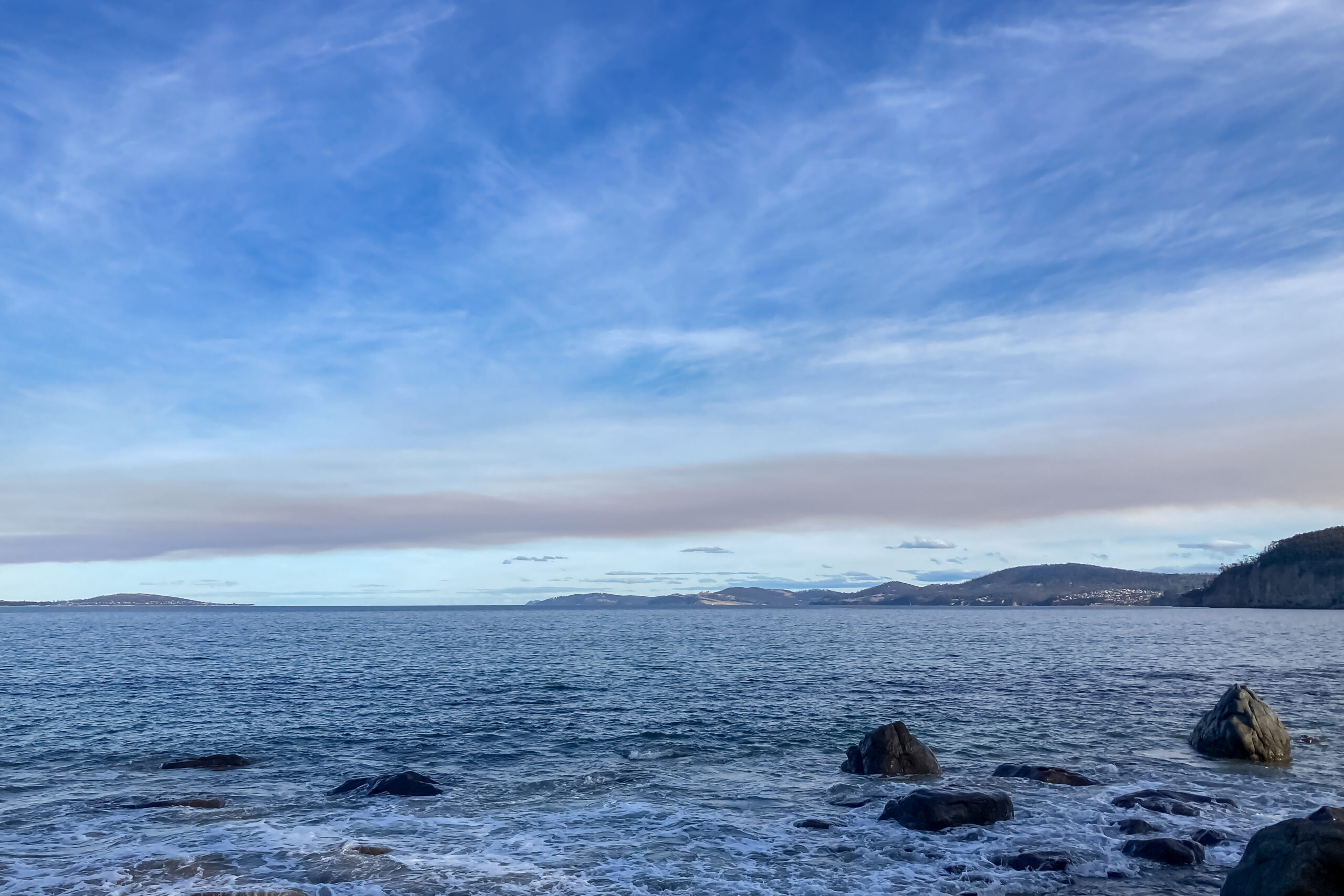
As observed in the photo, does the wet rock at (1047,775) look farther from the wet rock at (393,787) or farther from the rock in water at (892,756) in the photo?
the wet rock at (393,787)

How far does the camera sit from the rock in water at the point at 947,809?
85.0 feet

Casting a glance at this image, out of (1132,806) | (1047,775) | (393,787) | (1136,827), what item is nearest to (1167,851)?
(1136,827)

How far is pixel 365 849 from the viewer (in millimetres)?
23984

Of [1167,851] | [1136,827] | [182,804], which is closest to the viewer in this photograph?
[1167,851]

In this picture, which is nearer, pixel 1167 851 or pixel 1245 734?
pixel 1167 851

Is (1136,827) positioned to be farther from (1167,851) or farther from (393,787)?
(393,787)

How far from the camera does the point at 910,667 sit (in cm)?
8012

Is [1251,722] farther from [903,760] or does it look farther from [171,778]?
[171,778]

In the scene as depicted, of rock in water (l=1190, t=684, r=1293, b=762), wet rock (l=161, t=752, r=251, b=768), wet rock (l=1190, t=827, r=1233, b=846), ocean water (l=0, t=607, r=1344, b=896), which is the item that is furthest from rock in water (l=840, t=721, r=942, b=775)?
wet rock (l=161, t=752, r=251, b=768)

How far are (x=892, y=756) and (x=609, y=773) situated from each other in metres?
12.3

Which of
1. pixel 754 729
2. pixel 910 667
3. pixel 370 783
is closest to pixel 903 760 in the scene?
pixel 754 729

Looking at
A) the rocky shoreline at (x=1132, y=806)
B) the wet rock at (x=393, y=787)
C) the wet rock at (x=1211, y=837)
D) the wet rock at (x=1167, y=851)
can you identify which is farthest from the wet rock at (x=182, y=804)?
the wet rock at (x=1211, y=837)

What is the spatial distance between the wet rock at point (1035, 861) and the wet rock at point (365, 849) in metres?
17.9

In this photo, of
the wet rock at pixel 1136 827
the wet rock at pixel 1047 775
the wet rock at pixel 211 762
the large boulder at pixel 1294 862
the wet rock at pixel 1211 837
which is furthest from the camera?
the wet rock at pixel 211 762
